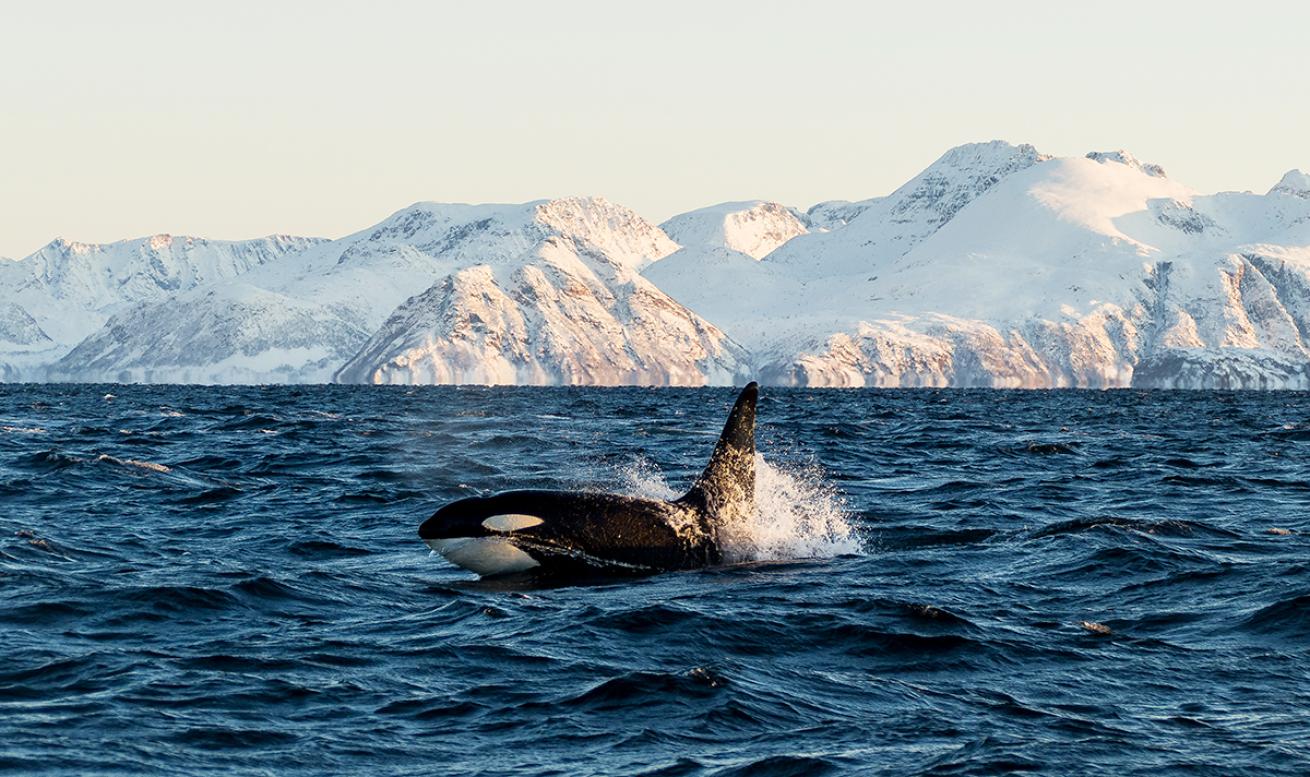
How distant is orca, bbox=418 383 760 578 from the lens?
20859 mm

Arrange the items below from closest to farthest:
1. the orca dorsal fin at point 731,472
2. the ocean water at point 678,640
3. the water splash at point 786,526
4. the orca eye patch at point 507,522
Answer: the ocean water at point 678,640 → the orca eye patch at point 507,522 → the orca dorsal fin at point 731,472 → the water splash at point 786,526

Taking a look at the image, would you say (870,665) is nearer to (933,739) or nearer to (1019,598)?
(933,739)

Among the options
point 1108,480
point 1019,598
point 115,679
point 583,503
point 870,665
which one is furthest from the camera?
point 1108,480

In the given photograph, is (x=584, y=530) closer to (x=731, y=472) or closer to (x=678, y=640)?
(x=731, y=472)

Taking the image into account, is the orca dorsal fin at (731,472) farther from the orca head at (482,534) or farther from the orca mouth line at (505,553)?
the orca head at (482,534)

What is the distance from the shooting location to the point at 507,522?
2078cm

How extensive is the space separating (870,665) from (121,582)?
961 cm

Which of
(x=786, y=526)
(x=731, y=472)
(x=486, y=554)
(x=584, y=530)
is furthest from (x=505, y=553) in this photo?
(x=786, y=526)

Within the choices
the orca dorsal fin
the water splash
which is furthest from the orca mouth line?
the water splash

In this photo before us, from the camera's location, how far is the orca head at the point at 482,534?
20781 mm

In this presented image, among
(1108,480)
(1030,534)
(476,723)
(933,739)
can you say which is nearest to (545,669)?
(476,723)

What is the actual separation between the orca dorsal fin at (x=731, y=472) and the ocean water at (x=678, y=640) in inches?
21.0

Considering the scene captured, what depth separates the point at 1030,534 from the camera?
26406 millimetres

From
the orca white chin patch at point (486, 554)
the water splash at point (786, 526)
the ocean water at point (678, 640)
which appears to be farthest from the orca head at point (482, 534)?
the water splash at point (786, 526)
